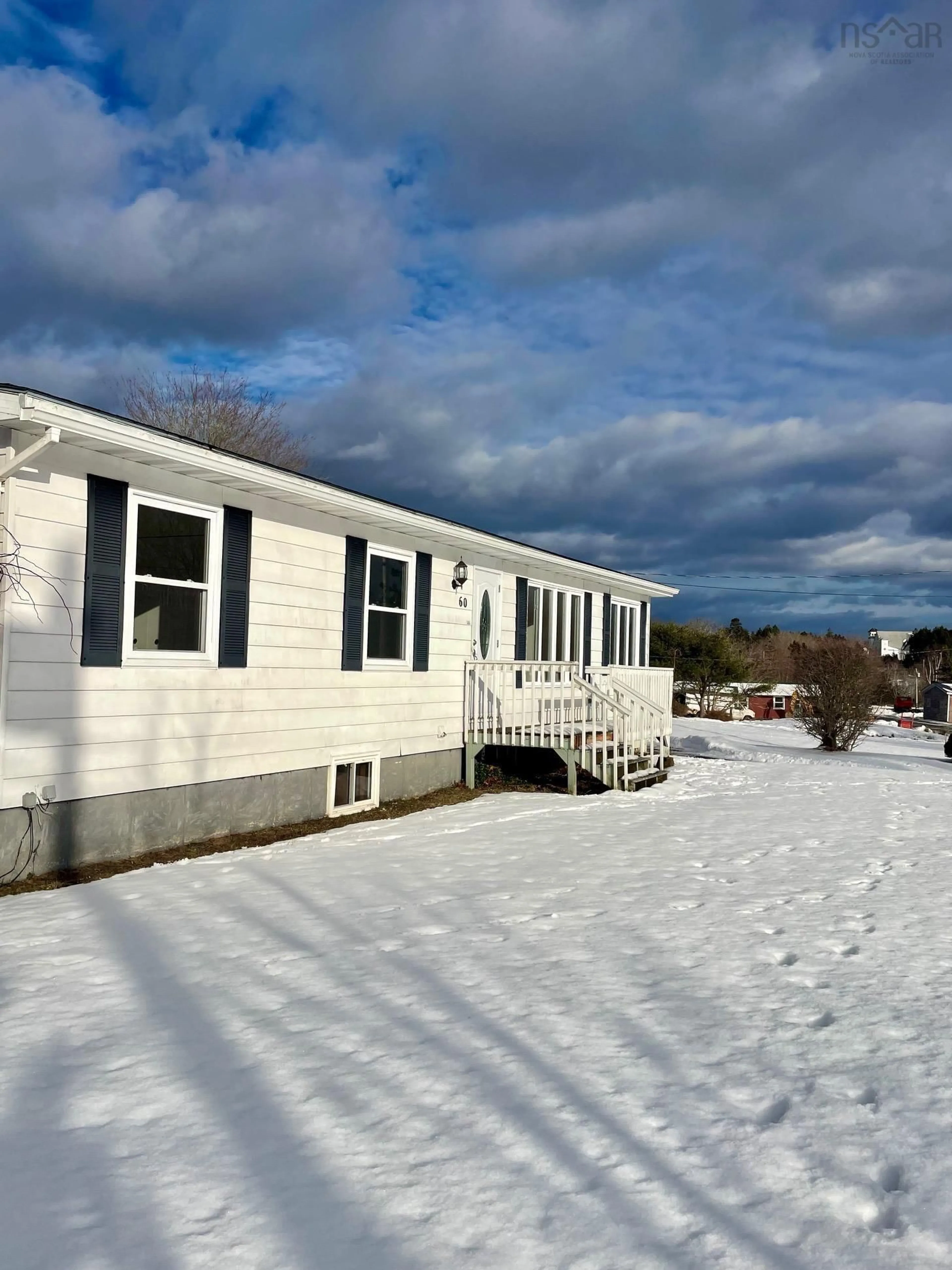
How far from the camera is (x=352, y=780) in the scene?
1034 centimetres

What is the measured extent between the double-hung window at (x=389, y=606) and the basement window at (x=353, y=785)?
1165 millimetres

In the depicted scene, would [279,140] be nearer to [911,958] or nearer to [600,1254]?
[911,958]

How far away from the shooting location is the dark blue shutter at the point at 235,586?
8.35 m

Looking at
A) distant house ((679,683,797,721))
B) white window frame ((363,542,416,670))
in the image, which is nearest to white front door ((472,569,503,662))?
white window frame ((363,542,416,670))

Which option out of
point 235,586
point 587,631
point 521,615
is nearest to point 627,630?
point 587,631

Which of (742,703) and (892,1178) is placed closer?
(892,1178)

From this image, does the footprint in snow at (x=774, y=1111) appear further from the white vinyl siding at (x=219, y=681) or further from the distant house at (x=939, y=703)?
the distant house at (x=939, y=703)

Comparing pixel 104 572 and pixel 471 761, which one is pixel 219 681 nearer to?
pixel 104 572

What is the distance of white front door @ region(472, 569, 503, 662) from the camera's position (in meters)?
12.6

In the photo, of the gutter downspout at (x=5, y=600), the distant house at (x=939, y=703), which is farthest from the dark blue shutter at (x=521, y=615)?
the distant house at (x=939, y=703)

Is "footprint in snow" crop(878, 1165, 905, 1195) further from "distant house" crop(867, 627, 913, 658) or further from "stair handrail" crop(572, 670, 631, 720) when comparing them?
"distant house" crop(867, 627, 913, 658)

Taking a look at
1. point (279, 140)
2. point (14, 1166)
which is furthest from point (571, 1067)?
point (279, 140)

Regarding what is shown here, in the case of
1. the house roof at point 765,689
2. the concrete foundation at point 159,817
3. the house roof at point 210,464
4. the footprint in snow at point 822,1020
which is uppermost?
the house roof at point 210,464

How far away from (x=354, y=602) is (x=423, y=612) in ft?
4.43
